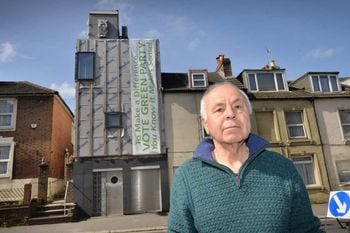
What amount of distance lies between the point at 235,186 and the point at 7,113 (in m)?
19.8

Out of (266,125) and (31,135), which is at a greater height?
(31,135)

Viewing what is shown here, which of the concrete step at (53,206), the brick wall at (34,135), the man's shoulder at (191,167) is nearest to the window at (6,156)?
the brick wall at (34,135)

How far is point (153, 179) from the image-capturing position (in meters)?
16.9

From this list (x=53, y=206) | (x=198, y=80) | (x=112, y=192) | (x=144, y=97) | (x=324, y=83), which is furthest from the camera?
(x=324, y=83)

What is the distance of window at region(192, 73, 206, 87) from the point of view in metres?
19.5

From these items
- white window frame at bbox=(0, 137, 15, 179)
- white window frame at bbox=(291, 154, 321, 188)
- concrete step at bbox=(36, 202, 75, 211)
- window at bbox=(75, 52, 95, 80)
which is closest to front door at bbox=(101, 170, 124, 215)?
concrete step at bbox=(36, 202, 75, 211)

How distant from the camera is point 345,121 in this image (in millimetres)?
19828

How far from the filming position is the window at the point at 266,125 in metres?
18.7

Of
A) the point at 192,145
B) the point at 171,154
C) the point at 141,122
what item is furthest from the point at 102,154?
the point at 192,145

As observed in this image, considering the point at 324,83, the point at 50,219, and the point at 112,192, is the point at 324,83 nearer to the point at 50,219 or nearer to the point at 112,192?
the point at 112,192

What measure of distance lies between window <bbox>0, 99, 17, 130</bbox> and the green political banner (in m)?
7.69

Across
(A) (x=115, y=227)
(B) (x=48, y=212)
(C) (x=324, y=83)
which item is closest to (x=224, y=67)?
(C) (x=324, y=83)

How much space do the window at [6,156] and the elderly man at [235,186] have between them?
1847cm

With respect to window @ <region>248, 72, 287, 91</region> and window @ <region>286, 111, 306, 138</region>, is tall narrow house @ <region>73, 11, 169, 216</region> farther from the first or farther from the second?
window @ <region>286, 111, 306, 138</region>
